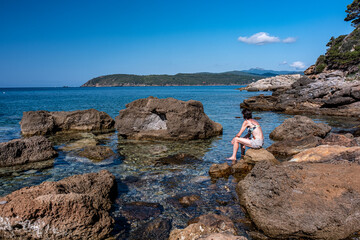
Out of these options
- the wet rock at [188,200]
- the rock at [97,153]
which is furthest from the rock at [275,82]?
the wet rock at [188,200]

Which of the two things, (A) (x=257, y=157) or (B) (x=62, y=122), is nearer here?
(A) (x=257, y=157)

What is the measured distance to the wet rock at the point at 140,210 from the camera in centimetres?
672

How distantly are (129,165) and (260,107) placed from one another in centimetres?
2804

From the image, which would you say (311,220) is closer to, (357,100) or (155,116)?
(155,116)

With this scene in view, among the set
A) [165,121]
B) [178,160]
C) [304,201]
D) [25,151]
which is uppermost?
[165,121]

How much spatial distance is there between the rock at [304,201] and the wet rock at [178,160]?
4.34 meters

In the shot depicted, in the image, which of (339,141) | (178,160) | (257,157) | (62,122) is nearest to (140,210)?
(178,160)

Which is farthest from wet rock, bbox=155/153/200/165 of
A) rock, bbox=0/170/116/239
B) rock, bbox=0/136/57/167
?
rock, bbox=0/170/116/239

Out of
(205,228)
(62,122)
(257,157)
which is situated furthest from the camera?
(62,122)

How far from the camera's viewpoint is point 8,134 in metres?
18.8

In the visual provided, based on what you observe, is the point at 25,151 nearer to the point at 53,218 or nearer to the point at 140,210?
the point at 140,210

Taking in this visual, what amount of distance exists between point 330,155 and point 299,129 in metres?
6.32

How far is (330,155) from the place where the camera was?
918 centimetres

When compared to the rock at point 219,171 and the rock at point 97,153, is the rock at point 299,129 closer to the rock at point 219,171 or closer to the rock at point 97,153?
the rock at point 219,171
